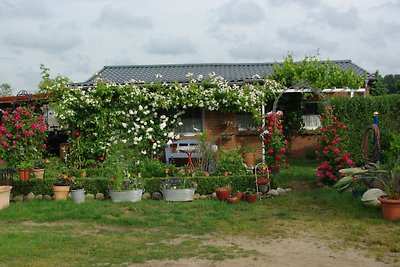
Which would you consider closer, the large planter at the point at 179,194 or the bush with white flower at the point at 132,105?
the large planter at the point at 179,194

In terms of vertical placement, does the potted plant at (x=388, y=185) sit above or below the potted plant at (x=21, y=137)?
below

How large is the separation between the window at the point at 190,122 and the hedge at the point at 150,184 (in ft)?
16.4

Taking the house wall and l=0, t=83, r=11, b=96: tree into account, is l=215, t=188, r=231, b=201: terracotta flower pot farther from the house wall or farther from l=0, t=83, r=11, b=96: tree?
l=0, t=83, r=11, b=96: tree

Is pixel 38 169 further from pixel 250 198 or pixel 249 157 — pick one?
pixel 249 157

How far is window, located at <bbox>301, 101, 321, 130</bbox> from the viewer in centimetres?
1781

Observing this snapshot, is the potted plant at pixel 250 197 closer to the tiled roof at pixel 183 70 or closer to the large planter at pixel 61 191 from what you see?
the large planter at pixel 61 191

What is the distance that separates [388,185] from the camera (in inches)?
329

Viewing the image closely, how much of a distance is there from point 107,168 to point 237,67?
12.2 meters

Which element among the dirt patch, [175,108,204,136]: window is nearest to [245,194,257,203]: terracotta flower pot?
the dirt patch

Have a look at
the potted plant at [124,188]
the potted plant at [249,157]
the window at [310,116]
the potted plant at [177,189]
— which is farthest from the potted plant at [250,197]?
the window at [310,116]

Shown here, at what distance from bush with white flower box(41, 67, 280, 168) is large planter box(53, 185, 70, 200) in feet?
10.5

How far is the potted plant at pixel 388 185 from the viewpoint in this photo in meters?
7.84

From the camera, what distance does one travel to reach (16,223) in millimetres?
8367

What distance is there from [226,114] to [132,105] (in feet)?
10.6
